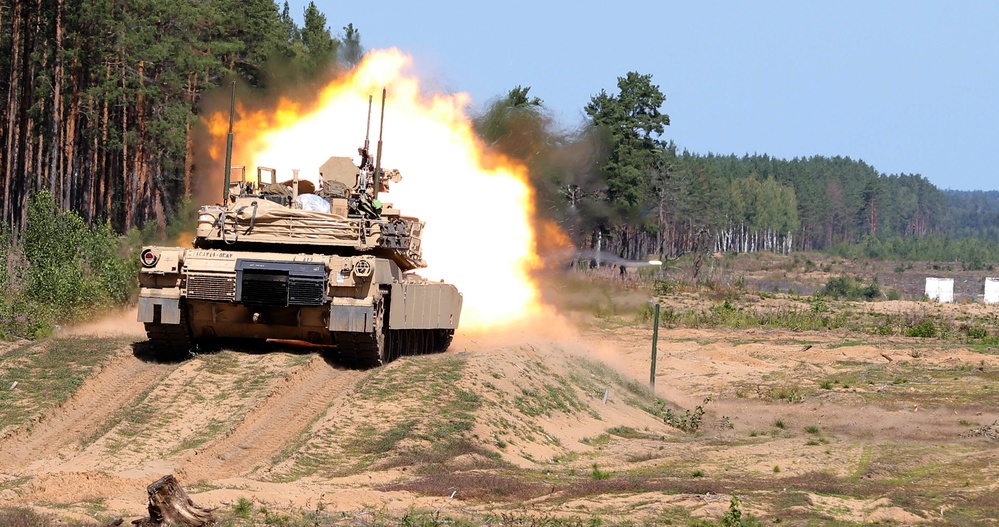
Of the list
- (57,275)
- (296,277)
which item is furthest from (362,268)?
(57,275)

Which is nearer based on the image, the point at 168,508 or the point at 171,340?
the point at 168,508

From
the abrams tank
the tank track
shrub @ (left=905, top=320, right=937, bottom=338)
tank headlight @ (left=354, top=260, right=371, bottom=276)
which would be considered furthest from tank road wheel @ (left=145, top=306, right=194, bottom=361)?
shrub @ (left=905, top=320, right=937, bottom=338)

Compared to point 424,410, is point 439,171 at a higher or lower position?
higher

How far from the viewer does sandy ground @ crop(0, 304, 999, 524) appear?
15.9 m

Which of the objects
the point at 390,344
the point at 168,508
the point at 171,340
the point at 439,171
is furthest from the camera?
the point at 439,171

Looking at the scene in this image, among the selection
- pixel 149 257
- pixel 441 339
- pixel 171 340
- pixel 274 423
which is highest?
pixel 149 257

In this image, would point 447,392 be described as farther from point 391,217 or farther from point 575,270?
point 575,270

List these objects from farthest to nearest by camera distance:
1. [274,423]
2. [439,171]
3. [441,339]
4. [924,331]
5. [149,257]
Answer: [924,331] < [439,171] < [441,339] < [149,257] < [274,423]

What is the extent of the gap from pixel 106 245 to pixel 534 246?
36.6 feet

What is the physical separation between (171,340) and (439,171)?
42.1ft

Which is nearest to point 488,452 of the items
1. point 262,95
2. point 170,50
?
point 262,95

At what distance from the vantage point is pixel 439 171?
36031 millimetres

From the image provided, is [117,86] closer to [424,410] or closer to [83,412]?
[83,412]

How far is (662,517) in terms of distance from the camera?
15.3 m
